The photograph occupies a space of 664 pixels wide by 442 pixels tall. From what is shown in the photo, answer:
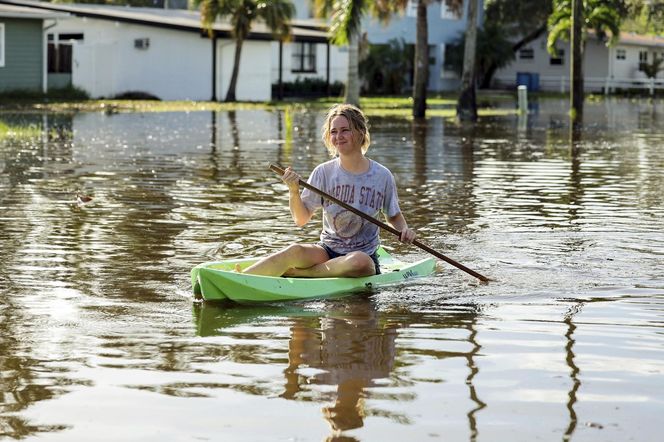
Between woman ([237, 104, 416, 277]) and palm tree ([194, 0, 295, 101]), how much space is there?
3722 centimetres

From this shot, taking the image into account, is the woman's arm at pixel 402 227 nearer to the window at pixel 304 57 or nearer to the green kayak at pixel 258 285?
the green kayak at pixel 258 285

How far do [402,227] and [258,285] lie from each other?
1.18 meters

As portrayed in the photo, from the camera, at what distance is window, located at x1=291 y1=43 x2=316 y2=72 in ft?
182

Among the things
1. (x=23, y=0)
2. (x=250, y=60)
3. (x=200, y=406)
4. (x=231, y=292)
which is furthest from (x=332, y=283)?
(x=23, y=0)

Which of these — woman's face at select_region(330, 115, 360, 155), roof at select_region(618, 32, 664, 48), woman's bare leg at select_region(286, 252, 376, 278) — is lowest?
woman's bare leg at select_region(286, 252, 376, 278)

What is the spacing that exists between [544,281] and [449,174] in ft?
31.7

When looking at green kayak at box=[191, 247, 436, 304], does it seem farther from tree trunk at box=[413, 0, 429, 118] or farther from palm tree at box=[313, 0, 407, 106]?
tree trunk at box=[413, 0, 429, 118]

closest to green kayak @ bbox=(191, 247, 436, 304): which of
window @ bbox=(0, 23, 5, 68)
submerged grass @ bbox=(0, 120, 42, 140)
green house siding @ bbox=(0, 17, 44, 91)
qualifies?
submerged grass @ bbox=(0, 120, 42, 140)

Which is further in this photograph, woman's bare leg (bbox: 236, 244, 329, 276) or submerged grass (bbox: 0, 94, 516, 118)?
submerged grass (bbox: 0, 94, 516, 118)

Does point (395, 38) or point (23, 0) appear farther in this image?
point (395, 38)

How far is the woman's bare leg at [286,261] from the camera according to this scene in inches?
365

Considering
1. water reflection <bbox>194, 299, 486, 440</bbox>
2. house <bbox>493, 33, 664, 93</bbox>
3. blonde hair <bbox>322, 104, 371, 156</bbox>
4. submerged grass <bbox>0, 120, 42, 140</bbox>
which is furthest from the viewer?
house <bbox>493, 33, 664, 93</bbox>

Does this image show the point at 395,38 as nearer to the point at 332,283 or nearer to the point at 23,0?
the point at 23,0

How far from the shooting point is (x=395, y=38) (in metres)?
60.8
